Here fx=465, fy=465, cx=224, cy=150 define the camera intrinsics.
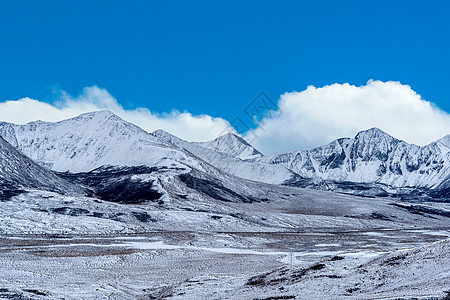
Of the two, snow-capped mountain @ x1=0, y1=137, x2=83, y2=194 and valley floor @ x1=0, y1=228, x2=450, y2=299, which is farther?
snow-capped mountain @ x1=0, y1=137, x2=83, y2=194

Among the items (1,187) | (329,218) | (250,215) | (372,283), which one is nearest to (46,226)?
(1,187)

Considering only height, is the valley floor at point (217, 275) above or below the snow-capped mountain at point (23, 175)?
below

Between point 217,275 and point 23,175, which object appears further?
point 23,175

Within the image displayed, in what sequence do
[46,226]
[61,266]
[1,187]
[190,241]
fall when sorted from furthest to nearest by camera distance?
[1,187] < [46,226] < [190,241] < [61,266]

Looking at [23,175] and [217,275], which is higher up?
[23,175]

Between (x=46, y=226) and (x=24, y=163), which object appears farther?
(x=24, y=163)

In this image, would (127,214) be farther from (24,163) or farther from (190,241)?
(24,163)

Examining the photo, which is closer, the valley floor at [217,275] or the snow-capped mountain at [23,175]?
the valley floor at [217,275]

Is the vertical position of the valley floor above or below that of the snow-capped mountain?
below
